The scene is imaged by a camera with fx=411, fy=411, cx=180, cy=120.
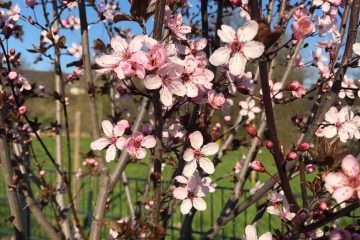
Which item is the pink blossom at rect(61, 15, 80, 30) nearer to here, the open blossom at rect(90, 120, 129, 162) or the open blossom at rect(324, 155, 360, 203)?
the open blossom at rect(90, 120, 129, 162)

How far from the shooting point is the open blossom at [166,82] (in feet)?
3.66

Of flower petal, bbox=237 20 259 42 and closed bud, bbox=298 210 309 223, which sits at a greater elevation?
flower petal, bbox=237 20 259 42

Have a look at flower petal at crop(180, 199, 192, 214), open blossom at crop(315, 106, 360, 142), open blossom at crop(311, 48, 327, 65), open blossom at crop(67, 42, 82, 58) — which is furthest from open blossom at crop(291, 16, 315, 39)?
open blossom at crop(67, 42, 82, 58)

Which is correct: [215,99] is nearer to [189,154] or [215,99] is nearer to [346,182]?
[189,154]

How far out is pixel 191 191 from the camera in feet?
4.79

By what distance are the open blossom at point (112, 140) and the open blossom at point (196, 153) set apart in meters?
0.23

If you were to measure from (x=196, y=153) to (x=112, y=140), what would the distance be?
323 millimetres

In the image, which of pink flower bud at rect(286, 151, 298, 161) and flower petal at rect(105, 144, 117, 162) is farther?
flower petal at rect(105, 144, 117, 162)

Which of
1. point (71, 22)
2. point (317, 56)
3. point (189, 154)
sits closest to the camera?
point (189, 154)

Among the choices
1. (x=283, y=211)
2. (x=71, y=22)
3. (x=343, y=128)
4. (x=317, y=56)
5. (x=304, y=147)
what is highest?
(x=71, y=22)

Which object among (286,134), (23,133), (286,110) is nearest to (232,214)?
(23,133)

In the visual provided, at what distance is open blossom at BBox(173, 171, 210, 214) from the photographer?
4.67 ft

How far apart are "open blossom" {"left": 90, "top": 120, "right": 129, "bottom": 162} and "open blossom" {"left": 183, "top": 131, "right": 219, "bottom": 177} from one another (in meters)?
0.23

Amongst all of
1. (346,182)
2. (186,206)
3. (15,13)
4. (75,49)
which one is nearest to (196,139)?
(186,206)
